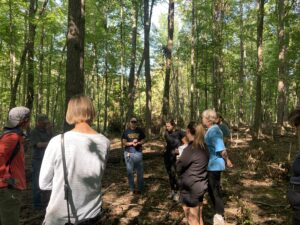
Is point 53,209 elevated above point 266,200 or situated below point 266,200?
above

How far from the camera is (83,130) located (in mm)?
2570

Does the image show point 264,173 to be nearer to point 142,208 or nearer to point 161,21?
point 142,208

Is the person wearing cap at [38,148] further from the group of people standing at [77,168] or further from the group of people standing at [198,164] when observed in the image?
the group of people standing at [198,164]

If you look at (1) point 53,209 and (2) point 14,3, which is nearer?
(1) point 53,209

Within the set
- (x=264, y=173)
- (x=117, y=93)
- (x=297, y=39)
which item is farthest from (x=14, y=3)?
(x=297, y=39)

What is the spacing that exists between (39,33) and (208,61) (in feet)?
44.9

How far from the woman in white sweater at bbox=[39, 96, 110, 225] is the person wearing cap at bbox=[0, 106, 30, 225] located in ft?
4.58

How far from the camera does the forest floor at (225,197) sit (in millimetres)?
6363

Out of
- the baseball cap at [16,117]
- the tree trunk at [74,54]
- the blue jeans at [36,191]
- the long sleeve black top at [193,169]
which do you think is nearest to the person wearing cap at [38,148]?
the blue jeans at [36,191]

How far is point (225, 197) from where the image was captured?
26.0ft

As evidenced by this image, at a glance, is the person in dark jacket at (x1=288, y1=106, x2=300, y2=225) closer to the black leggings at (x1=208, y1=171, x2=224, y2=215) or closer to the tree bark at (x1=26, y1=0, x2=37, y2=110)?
the black leggings at (x1=208, y1=171, x2=224, y2=215)

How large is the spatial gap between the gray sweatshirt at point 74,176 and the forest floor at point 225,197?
391cm

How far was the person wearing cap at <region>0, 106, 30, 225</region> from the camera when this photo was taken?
11.9ft

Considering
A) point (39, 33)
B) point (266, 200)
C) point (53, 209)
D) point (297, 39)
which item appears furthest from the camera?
point (39, 33)
